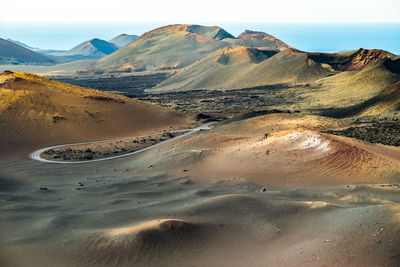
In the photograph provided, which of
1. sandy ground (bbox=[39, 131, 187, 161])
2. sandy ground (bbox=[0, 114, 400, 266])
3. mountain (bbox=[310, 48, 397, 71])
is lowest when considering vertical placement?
sandy ground (bbox=[39, 131, 187, 161])

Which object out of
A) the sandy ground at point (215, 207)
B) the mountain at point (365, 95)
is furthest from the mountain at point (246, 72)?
the sandy ground at point (215, 207)

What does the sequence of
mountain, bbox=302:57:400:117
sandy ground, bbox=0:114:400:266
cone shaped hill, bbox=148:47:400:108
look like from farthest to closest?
cone shaped hill, bbox=148:47:400:108, mountain, bbox=302:57:400:117, sandy ground, bbox=0:114:400:266

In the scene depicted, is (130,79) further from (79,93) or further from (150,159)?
(150,159)

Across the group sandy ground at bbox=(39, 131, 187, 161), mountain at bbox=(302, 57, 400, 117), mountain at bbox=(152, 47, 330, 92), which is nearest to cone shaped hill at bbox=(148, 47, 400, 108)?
mountain at bbox=(152, 47, 330, 92)

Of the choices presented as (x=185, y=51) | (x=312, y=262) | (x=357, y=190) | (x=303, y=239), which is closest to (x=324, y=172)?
(x=357, y=190)

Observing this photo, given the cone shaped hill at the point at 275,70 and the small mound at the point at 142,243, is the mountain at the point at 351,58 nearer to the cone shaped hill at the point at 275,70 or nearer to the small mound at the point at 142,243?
the cone shaped hill at the point at 275,70

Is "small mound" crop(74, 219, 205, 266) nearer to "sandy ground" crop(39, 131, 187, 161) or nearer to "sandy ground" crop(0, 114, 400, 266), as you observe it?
"sandy ground" crop(0, 114, 400, 266)
